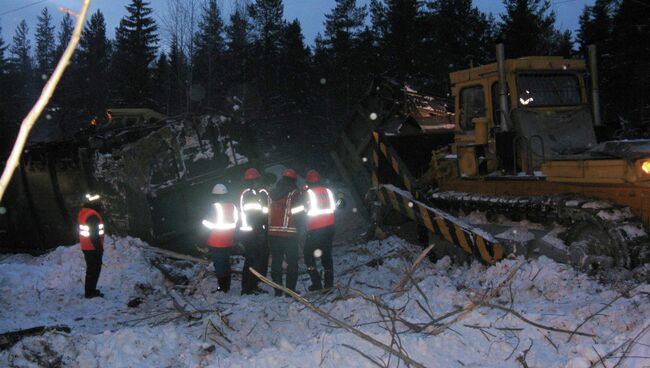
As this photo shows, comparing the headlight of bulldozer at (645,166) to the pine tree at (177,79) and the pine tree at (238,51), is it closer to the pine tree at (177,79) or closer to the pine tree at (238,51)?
the pine tree at (238,51)

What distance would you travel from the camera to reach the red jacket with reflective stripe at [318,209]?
25.6 feet

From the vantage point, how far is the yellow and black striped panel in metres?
7.09

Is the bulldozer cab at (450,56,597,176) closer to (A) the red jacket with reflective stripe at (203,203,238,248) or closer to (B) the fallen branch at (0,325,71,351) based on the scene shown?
(A) the red jacket with reflective stripe at (203,203,238,248)

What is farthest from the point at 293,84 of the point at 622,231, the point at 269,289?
the point at 622,231

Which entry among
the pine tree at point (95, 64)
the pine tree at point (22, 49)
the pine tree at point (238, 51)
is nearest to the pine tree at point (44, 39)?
the pine tree at point (22, 49)

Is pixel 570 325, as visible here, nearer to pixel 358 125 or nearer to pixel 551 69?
pixel 551 69

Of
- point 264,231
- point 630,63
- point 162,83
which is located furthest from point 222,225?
point 162,83

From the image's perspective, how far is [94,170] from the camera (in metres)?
9.78

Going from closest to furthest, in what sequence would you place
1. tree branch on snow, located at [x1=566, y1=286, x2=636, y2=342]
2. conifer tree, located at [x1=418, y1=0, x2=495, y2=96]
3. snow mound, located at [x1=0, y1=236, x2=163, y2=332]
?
tree branch on snow, located at [x1=566, y1=286, x2=636, y2=342] → snow mound, located at [x1=0, y1=236, x2=163, y2=332] → conifer tree, located at [x1=418, y1=0, x2=495, y2=96]

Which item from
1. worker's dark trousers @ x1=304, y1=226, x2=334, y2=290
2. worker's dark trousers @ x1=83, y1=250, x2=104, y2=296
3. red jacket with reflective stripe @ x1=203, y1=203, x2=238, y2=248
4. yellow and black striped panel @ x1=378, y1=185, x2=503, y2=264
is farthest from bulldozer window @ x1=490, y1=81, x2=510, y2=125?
worker's dark trousers @ x1=83, y1=250, x2=104, y2=296

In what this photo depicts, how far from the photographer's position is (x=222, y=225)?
7812 millimetres

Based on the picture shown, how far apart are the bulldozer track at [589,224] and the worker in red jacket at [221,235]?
362 cm

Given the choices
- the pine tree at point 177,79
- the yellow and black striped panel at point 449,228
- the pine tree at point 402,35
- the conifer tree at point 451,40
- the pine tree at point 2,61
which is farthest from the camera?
the pine tree at point 2,61

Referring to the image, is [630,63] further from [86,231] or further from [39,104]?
[39,104]
